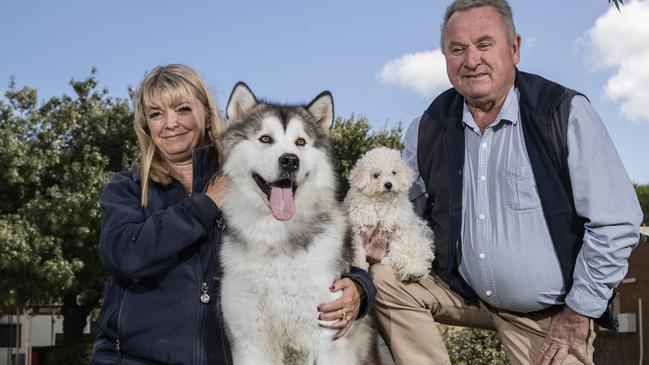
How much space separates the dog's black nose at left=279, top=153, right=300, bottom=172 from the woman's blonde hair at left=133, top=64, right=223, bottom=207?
86 cm

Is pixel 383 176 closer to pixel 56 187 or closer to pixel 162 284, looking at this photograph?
pixel 162 284

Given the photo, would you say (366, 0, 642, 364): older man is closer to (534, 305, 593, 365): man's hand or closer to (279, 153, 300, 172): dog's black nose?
(534, 305, 593, 365): man's hand

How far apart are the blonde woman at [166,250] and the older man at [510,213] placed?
782 mm

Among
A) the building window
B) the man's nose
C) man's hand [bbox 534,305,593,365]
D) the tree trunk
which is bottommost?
the building window

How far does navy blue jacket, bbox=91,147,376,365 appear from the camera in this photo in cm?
467

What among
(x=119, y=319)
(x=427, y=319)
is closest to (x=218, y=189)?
(x=119, y=319)

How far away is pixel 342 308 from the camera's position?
438 centimetres

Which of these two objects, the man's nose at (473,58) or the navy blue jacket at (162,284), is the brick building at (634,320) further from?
the navy blue jacket at (162,284)

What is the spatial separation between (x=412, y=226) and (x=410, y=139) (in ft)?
2.50

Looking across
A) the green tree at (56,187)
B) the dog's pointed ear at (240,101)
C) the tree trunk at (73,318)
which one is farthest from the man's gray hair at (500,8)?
the tree trunk at (73,318)

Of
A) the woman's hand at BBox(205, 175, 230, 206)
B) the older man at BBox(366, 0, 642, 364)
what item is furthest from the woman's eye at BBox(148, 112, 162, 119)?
the older man at BBox(366, 0, 642, 364)

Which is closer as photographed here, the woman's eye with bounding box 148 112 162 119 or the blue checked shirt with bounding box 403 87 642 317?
the blue checked shirt with bounding box 403 87 642 317

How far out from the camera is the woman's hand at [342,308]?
4.33 m

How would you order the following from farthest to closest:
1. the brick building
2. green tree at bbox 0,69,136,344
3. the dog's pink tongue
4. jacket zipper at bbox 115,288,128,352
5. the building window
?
the building window → green tree at bbox 0,69,136,344 → the brick building → jacket zipper at bbox 115,288,128,352 → the dog's pink tongue
